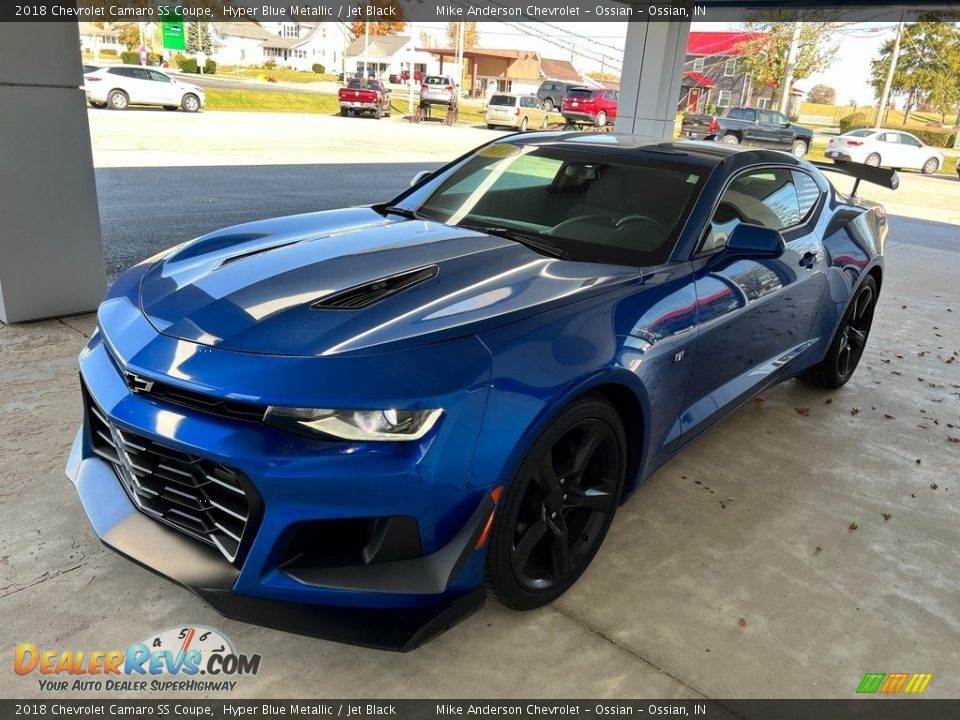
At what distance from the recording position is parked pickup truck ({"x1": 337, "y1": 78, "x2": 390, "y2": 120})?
31.1 metres

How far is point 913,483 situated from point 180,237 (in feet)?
22.2

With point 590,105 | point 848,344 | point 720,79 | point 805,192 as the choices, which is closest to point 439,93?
point 590,105

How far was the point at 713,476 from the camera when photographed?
3.59 metres

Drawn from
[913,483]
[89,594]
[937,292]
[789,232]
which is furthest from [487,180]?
[937,292]

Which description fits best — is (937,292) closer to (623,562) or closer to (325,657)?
(623,562)

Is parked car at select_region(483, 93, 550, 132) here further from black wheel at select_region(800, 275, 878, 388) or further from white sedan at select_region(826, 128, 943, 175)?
black wheel at select_region(800, 275, 878, 388)

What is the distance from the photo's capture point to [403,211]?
348cm

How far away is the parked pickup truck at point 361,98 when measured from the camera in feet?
102

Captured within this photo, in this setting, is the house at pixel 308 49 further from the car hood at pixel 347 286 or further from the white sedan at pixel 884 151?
the car hood at pixel 347 286

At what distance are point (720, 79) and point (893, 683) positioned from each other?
6135 cm

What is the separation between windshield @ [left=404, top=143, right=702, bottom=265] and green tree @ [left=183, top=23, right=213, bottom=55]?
79.2m

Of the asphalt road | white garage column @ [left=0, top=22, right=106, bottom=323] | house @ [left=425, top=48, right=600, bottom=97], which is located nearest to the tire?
the asphalt road

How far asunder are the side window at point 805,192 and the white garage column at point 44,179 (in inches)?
172
